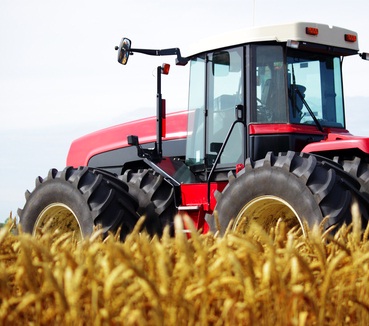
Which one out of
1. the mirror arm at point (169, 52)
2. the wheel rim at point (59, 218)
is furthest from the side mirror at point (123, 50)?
the wheel rim at point (59, 218)

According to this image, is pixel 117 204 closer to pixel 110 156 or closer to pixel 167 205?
pixel 167 205

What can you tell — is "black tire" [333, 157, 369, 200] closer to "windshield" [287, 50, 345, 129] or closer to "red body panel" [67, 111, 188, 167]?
"windshield" [287, 50, 345, 129]

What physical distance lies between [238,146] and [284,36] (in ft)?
3.57

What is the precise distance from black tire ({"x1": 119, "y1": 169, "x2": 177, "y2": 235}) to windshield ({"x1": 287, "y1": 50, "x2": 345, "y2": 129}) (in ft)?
5.09

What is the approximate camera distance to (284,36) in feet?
20.7

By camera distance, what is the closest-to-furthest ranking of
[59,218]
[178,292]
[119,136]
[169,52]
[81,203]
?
[178,292], [81,203], [59,218], [169,52], [119,136]

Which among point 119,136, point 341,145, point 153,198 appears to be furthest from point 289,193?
point 119,136

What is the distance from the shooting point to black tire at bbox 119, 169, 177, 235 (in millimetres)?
6793

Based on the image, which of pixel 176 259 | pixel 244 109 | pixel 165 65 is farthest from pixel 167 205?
pixel 176 259

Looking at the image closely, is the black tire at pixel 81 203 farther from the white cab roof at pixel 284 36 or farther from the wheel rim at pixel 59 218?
the white cab roof at pixel 284 36

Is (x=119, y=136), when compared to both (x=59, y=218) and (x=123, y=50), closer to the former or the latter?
(x=123, y=50)

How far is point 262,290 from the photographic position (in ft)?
5.35

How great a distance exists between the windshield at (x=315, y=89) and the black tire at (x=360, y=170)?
2.91 feet

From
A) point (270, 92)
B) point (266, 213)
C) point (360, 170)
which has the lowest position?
point (266, 213)
